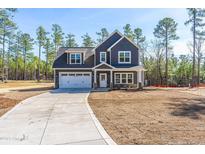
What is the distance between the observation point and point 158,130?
8.85 m

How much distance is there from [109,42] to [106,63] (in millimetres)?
2821

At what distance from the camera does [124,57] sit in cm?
3266

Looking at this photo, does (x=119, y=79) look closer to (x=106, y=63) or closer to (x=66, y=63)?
(x=106, y=63)

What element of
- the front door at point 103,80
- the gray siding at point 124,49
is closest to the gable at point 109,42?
the gray siding at point 124,49

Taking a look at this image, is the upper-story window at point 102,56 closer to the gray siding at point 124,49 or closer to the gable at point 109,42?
the gable at point 109,42

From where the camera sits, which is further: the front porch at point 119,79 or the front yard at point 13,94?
the front porch at point 119,79

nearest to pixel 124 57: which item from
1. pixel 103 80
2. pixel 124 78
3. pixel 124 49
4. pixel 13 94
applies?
pixel 124 49

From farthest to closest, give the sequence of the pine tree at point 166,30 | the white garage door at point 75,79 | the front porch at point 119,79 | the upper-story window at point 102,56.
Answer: the pine tree at point 166,30 → the white garage door at point 75,79 → the upper-story window at point 102,56 → the front porch at point 119,79

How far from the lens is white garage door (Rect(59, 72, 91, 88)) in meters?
33.2

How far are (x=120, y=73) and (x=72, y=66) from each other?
17.8 feet

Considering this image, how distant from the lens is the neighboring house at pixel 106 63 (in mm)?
32438

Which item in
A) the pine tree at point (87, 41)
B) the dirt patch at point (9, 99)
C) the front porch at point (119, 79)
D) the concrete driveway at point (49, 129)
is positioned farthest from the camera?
the pine tree at point (87, 41)

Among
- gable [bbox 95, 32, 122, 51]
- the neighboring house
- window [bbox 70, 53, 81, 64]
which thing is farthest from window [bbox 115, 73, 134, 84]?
window [bbox 70, 53, 81, 64]

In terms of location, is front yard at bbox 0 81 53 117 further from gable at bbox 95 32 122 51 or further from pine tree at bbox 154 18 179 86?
pine tree at bbox 154 18 179 86
